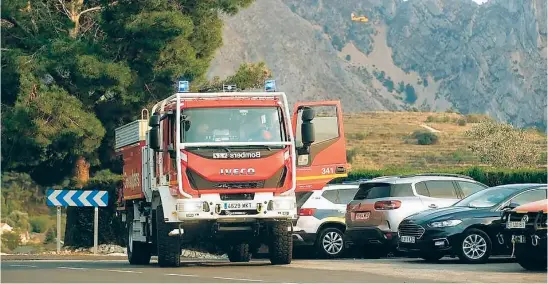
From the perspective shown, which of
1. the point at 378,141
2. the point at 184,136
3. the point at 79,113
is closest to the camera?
the point at 184,136

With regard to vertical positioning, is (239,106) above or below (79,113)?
below

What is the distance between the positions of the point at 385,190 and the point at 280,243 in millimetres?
4233

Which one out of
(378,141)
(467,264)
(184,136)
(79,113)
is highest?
(378,141)

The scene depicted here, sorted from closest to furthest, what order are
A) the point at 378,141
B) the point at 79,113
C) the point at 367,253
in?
the point at 367,253 < the point at 79,113 < the point at 378,141

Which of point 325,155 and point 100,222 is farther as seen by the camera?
point 100,222

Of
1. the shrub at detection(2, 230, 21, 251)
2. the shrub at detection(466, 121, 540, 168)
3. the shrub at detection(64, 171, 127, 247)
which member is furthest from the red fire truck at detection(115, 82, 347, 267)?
the shrub at detection(466, 121, 540, 168)

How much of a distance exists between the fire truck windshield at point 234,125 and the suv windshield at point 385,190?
4628mm

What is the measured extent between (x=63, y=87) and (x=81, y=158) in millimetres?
2596

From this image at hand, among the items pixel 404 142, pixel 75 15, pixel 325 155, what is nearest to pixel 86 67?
pixel 75 15

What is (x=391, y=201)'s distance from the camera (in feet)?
84.7

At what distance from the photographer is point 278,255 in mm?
22953

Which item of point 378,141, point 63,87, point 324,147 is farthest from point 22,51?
point 378,141

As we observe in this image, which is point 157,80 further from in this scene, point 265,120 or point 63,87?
Answer: point 265,120

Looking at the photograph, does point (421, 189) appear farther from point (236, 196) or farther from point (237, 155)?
point (237, 155)
